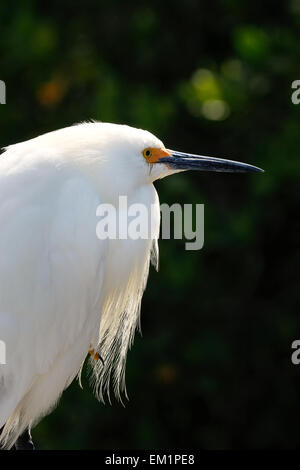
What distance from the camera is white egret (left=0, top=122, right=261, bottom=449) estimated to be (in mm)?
1719

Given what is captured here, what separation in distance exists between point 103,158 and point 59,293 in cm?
27

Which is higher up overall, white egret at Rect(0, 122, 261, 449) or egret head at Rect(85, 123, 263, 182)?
egret head at Rect(85, 123, 263, 182)

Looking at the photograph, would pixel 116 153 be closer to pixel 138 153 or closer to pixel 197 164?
pixel 138 153

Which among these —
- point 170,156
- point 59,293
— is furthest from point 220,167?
point 59,293

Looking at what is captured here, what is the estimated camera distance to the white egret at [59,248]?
1719 mm

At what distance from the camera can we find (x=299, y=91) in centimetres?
293

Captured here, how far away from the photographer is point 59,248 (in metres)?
1.73

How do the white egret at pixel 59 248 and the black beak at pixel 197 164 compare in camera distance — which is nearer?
the white egret at pixel 59 248

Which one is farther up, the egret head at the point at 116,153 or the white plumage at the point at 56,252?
the egret head at the point at 116,153

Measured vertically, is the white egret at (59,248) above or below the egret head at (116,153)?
below

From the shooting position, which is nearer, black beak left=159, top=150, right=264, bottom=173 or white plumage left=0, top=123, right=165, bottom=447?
white plumage left=0, top=123, right=165, bottom=447

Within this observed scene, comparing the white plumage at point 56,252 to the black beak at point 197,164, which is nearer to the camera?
the white plumage at point 56,252

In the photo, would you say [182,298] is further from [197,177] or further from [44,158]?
[44,158]

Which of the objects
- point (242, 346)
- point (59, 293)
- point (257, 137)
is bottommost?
point (242, 346)
